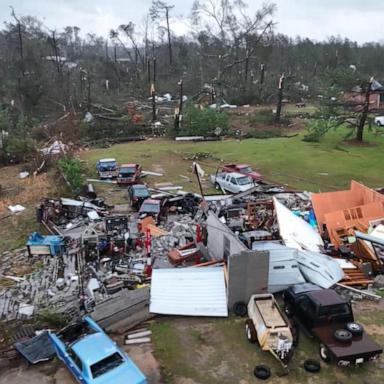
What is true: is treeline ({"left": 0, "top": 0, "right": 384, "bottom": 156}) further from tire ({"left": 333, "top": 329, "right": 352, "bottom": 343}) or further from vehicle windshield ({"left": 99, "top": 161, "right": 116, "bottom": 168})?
tire ({"left": 333, "top": 329, "right": 352, "bottom": 343})

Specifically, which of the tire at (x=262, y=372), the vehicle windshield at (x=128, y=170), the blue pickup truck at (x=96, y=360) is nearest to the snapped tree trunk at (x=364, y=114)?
the vehicle windshield at (x=128, y=170)

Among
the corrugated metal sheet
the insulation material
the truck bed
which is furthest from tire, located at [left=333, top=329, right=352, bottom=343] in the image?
the insulation material

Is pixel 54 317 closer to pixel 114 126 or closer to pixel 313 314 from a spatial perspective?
pixel 313 314

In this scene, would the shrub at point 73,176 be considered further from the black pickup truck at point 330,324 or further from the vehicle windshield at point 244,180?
the black pickup truck at point 330,324

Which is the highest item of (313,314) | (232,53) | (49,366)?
(232,53)

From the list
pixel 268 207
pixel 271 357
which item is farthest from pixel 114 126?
pixel 271 357
